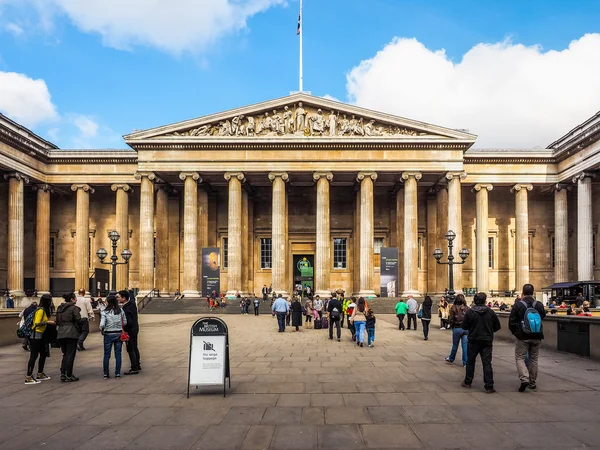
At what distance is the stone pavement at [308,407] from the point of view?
22.8 ft

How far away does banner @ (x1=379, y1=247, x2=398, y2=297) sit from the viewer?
37312 millimetres

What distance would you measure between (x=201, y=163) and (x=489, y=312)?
31.8m

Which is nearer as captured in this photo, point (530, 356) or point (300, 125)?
point (530, 356)

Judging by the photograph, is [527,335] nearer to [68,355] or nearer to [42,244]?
[68,355]

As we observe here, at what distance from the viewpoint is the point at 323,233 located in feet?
128

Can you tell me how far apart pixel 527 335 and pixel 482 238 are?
108ft

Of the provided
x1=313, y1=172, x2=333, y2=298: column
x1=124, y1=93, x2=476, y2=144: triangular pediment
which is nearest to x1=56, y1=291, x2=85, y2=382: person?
x1=313, y1=172, x2=333, y2=298: column

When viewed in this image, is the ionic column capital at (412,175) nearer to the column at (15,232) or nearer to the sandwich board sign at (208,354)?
the column at (15,232)

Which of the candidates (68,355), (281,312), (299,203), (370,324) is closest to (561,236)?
(299,203)

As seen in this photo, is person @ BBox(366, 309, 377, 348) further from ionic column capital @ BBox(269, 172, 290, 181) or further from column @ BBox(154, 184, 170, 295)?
column @ BBox(154, 184, 170, 295)

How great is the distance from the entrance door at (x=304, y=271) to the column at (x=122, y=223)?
14776mm

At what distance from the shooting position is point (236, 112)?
38812 millimetres

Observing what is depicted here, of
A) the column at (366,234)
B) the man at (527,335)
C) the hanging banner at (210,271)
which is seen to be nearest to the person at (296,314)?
the man at (527,335)

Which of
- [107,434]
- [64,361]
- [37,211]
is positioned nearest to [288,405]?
[107,434]
